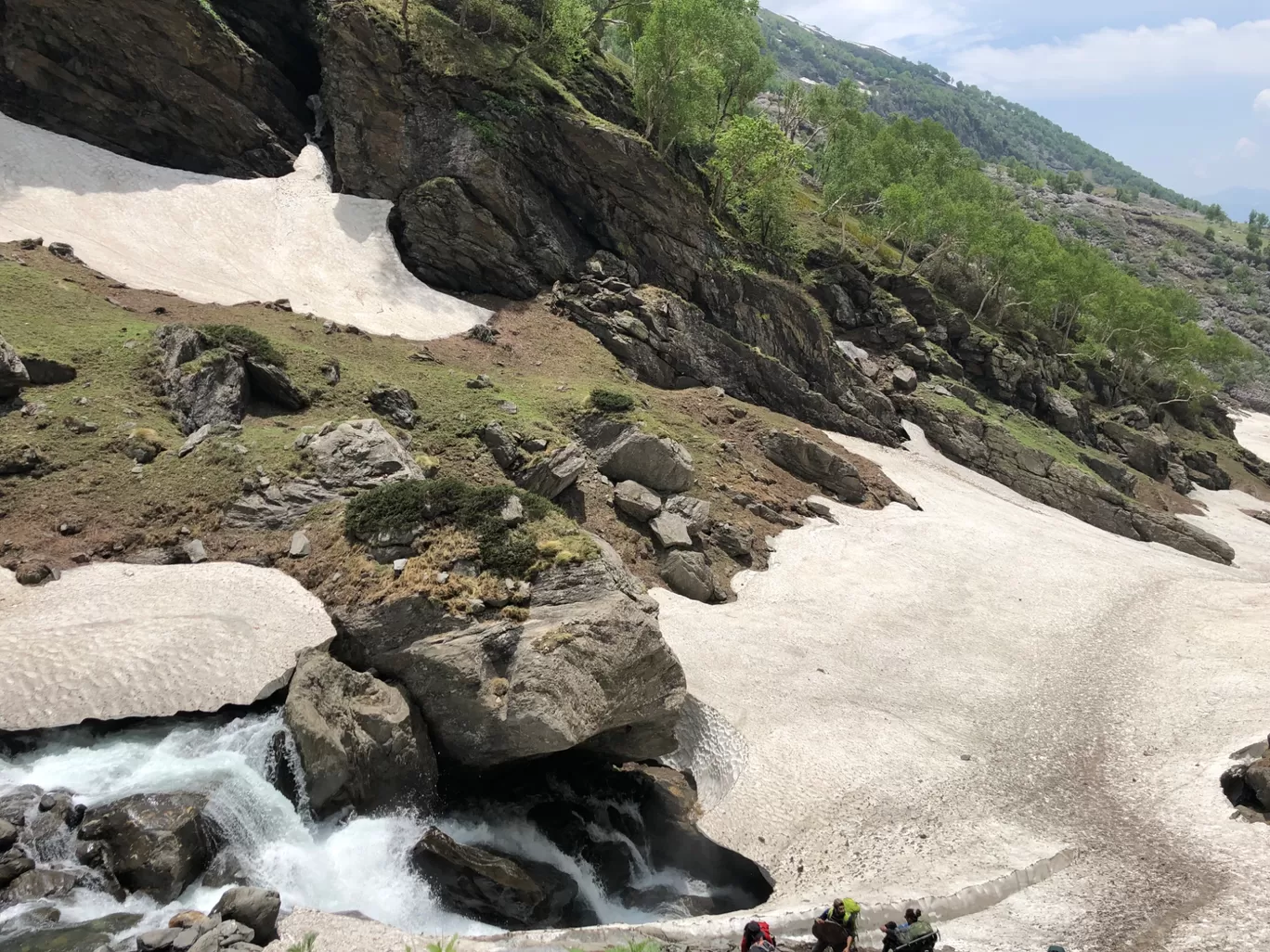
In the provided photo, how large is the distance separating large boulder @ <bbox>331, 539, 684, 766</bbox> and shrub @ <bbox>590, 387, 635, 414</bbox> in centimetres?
1542

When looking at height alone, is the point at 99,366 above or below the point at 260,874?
above

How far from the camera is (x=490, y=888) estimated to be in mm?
13141

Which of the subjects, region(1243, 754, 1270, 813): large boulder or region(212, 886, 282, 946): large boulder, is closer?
region(212, 886, 282, 946): large boulder

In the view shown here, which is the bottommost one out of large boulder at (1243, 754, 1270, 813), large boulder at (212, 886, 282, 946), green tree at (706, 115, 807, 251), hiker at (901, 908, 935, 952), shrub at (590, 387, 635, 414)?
large boulder at (212, 886, 282, 946)

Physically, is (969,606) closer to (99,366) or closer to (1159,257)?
(99,366)

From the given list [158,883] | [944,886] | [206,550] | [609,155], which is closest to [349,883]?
Answer: [158,883]

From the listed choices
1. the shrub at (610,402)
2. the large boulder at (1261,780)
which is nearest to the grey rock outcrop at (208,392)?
the shrub at (610,402)

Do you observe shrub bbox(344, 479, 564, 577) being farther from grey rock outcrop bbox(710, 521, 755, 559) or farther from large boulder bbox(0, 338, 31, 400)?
grey rock outcrop bbox(710, 521, 755, 559)

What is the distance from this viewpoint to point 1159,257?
623ft

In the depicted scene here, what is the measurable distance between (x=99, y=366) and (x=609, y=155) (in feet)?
102

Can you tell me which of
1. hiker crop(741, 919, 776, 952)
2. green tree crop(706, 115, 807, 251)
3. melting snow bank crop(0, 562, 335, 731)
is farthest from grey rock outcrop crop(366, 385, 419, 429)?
green tree crop(706, 115, 807, 251)

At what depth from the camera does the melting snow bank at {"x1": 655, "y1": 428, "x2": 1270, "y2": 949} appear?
1432cm

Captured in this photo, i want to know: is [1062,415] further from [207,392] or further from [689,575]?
[207,392]

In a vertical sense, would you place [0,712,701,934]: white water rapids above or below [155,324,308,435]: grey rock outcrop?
below
